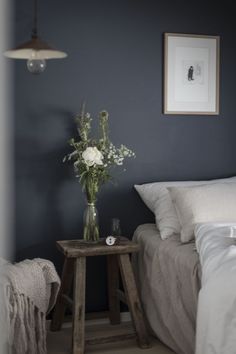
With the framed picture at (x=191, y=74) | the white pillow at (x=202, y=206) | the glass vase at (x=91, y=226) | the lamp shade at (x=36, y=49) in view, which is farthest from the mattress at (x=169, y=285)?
the lamp shade at (x=36, y=49)

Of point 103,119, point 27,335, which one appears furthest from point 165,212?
point 27,335

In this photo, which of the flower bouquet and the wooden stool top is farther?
the flower bouquet

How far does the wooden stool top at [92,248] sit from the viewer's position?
2.73 metres

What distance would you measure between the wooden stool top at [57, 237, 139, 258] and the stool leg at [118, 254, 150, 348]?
60 millimetres

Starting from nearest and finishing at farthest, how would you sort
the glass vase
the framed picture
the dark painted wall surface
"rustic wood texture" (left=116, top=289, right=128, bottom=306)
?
the glass vase < "rustic wood texture" (left=116, top=289, right=128, bottom=306) < the dark painted wall surface < the framed picture

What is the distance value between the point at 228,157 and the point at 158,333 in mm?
1482

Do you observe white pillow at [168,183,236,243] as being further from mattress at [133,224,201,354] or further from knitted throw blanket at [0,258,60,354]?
knitted throw blanket at [0,258,60,354]

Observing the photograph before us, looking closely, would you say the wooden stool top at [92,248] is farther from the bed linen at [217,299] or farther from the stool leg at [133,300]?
the bed linen at [217,299]

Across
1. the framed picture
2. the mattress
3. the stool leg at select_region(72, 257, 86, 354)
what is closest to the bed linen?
the mattress

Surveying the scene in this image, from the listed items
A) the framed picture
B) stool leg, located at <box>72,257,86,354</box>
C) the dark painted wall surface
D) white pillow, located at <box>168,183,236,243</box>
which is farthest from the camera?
the framed picture

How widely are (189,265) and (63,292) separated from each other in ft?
3.10

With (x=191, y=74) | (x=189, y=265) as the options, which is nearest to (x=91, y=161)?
(x=189, y=265)

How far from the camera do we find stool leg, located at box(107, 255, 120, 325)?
10.5 ft

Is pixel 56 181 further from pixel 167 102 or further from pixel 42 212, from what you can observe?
pixel 167 102
